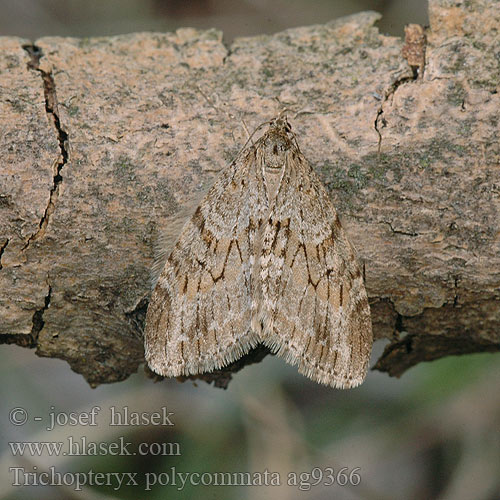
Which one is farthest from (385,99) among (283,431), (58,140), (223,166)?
(283,431)

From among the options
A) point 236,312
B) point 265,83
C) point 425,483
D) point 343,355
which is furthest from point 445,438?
point 265,83

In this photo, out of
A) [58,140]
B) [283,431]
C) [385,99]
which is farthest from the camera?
[283,431]

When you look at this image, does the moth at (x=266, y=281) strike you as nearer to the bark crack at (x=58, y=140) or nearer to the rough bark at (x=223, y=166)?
the rough bark at (x=223, y=166)

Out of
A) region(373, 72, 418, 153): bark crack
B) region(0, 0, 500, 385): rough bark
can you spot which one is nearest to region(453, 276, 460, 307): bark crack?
region(0, 0, 500, 385): rough bark

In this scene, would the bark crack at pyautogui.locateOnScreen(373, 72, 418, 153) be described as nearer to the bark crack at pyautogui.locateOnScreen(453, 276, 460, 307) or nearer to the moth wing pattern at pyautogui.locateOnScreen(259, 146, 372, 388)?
the moth wing pattern at pyautogui.locateOnScreen(259, 146, 372, 388)

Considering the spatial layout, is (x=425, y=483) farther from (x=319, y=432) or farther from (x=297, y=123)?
(x=297, y=123)

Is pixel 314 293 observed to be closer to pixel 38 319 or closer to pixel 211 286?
pixel 211 286
